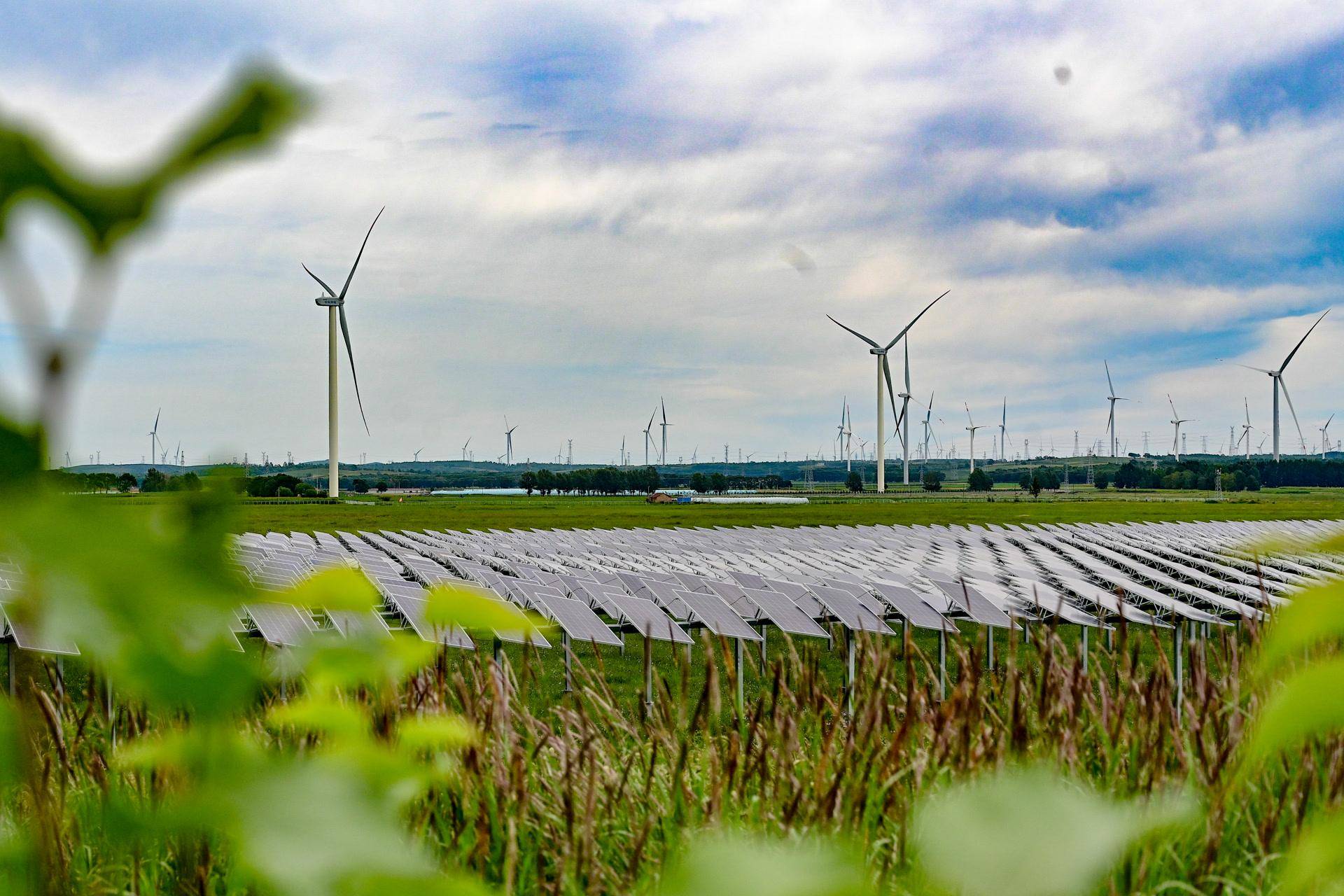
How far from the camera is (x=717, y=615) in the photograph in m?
12.1

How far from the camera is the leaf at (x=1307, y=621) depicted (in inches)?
30.6

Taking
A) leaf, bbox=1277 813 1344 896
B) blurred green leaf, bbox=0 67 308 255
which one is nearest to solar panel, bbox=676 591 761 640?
leaf, bbox=1277 813 1344 896

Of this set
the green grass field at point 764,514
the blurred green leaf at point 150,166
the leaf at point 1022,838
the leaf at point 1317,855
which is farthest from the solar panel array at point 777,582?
the green grass field at point 764,514

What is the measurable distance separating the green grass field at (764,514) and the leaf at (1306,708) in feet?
151

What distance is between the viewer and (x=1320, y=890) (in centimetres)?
199

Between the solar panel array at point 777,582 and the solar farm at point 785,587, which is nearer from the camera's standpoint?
the solar farm at point 785,587

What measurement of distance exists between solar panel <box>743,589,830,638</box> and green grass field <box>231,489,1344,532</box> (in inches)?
1333

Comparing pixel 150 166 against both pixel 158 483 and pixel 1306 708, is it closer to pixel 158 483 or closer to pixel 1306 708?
pixel 158 483

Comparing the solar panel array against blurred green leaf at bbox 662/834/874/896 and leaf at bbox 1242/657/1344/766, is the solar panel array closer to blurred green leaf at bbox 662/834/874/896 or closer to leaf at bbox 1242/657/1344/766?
leaf at bbox 1242/657/1344/766

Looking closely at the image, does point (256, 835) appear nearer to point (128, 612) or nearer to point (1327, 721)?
point (128, 612)

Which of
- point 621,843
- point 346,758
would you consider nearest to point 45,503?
point 346,758

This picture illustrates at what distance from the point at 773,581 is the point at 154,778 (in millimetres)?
11682

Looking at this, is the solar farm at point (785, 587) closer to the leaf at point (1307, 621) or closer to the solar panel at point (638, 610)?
the solar panel at point (638, 610)

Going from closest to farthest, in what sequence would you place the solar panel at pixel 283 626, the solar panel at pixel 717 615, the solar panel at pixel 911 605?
the solar panel at pixel 283 626
the solar panel at pixel 717 615
the solar panel at pixel 911 605
